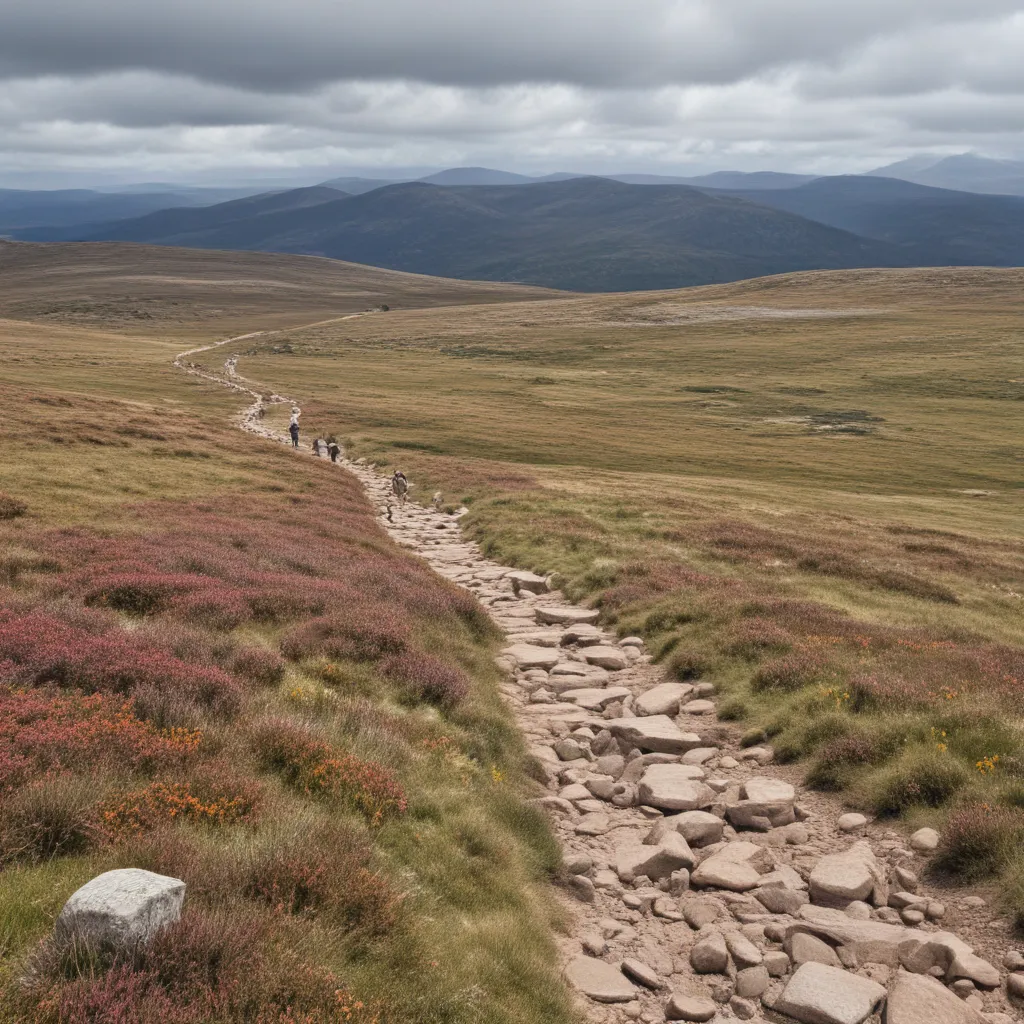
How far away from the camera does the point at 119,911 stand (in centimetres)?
510

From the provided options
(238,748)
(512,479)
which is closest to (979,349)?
(512,479)

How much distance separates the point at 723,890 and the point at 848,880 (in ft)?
4.72

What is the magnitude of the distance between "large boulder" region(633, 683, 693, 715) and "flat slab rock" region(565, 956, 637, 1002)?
6.84m

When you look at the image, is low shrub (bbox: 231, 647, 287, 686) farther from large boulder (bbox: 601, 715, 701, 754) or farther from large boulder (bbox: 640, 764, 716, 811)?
large boulder (bbox: 601, 715, 701, 754)

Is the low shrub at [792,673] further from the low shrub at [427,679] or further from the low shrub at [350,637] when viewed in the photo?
the low shrub at [350,637]

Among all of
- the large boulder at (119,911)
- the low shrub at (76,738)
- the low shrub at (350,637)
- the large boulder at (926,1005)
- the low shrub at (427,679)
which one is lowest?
the large boulder at (926,1005)

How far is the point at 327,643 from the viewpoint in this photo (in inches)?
538

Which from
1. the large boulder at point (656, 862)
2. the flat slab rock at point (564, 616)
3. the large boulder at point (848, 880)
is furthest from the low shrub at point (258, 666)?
the flat slab rock at point (564, 616)

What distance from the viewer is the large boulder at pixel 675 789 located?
11.6m

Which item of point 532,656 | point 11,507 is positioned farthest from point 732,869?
point 11,507

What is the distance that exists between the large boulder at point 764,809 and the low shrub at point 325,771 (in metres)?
5.02

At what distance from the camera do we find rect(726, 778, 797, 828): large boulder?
11.1 metres

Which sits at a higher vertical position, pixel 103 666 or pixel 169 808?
pixel 103 666

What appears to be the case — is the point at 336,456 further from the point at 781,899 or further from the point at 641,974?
the point at 641,974
